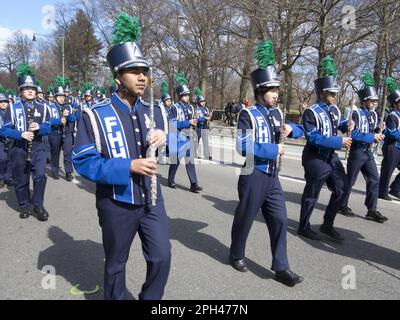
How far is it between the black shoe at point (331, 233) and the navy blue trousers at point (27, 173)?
13.9 ft

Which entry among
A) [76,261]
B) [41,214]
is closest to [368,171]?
[76,261]

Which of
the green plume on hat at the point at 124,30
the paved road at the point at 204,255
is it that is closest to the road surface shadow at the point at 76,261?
the paved road at the point at 204,255

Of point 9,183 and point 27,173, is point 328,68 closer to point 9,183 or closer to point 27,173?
point 27,173

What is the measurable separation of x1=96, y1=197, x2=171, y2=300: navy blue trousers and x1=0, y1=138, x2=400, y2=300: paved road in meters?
0.79

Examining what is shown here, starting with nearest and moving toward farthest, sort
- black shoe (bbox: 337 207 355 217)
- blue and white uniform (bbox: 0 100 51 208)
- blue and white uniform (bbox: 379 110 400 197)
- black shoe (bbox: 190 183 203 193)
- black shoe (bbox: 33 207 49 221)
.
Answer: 1. black shoe (bbox: 33 207 49 221)
2. blue and white uniform (bbox: 0 100 51 208)
3. black shoe (bbox: 337 207 355 217)
4. blue and white uniform (bbox: 379 110 400 197)
5. black shoe (bbox: 190 183 203 193)

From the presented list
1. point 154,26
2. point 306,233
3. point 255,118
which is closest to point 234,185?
point 306,233

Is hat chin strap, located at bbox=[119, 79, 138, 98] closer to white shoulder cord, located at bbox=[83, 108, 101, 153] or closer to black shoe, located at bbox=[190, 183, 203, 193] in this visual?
white shoulder cord, located at bbox=[83, 108, 101, 153]

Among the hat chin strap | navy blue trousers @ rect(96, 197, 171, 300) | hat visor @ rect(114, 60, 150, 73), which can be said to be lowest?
navy blue trousers @ rect(96, 197, 171, 300)

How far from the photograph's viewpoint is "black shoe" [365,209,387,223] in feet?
19.9

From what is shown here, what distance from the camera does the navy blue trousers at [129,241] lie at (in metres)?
2.88

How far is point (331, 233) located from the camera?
5.29 m

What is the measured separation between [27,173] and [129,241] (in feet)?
13.1

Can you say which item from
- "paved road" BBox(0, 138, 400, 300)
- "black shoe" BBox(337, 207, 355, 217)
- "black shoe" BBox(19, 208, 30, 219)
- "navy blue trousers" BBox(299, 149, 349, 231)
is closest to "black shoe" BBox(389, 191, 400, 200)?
"paved road" BBox(0, 138, 400, 300)

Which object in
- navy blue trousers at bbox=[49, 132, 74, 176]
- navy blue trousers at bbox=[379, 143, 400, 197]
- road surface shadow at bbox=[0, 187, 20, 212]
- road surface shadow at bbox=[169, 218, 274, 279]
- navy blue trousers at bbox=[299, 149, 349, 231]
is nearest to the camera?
road surface shadow at bbox=[169, 218, 274, 279]
